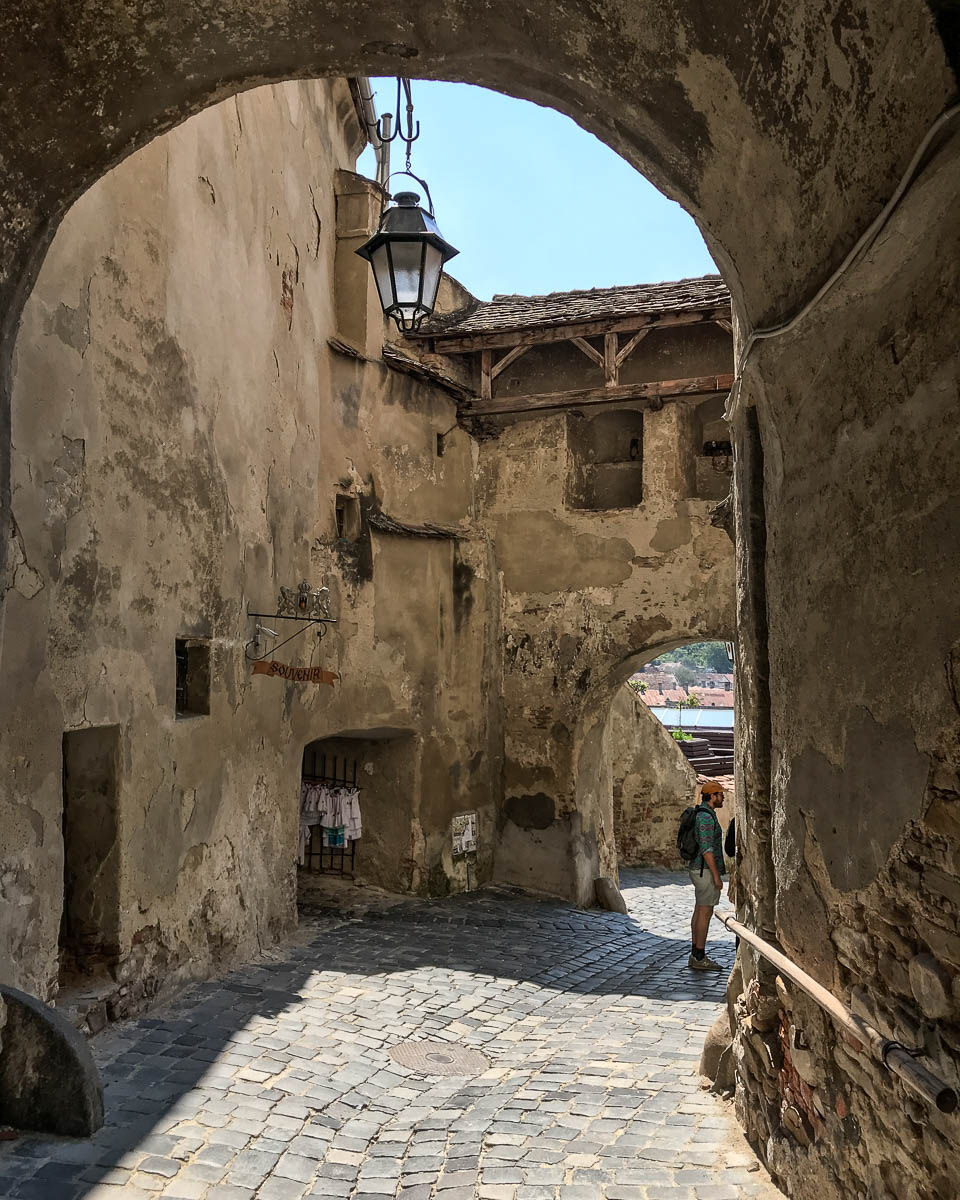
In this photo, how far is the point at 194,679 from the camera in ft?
27.3

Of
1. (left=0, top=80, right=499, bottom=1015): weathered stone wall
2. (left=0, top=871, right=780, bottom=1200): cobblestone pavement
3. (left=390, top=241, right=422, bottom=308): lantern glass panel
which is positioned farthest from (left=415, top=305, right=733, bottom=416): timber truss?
(left=0, top=871, right=780, bottom=1200): cobblestone pavement

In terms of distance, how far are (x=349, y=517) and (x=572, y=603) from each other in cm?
329

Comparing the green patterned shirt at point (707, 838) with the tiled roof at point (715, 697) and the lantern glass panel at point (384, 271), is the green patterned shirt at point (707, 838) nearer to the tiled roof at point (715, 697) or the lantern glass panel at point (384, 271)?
the lantern glass panel at point (384, 271)

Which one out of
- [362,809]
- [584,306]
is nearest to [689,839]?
[362,809]

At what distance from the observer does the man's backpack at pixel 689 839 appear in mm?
9555

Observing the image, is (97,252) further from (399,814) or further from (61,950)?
(399,814)

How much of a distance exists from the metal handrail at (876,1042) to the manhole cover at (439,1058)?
286 cm

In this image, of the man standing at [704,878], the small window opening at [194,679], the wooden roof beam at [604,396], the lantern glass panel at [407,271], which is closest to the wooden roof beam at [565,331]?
the wooden roof beam at [604,396]

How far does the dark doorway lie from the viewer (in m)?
6.89

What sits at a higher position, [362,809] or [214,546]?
[214,546]

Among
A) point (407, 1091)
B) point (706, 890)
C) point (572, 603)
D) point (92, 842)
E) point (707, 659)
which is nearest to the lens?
point (407, 1091)

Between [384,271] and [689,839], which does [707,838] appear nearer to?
[689,839]

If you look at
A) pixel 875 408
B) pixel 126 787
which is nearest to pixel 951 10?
pixel 875 408

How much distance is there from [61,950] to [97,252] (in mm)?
4531
